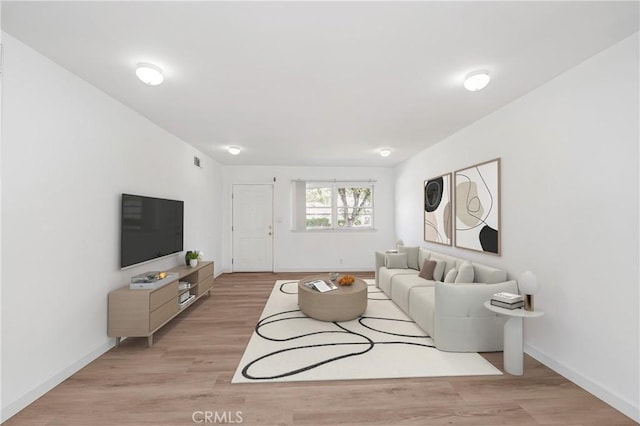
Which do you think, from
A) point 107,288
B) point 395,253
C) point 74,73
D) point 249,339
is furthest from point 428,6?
point 395,253

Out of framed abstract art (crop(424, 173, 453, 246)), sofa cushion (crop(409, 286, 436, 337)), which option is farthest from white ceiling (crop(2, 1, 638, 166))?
sofa cushion (crop(409, 286, 436, 337))

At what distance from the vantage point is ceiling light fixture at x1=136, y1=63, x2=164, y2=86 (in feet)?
7.52

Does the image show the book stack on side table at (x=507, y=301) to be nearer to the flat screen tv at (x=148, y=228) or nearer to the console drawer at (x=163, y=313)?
the console drawer at (x=163, y=313)

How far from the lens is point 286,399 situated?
7.15 feet

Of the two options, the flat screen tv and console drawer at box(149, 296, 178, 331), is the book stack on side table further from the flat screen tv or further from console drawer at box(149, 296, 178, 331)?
the flat screen tv

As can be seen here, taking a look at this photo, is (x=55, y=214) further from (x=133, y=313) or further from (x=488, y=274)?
(x=488, y=274)

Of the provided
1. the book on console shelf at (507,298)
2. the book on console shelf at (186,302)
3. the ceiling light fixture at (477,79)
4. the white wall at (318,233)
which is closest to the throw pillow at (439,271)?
the book on console shelf at (507,298)

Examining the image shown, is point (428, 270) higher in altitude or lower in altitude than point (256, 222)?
lower

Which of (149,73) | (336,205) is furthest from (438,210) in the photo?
(149,73)

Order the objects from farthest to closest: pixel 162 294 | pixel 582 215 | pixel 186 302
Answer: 1. pixel 186 302
2. pixel 162 294
3. pixel 582 215

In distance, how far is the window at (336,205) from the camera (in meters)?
7.12

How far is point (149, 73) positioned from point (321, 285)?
9.70 feet

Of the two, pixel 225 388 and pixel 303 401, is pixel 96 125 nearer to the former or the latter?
pixel 225 388

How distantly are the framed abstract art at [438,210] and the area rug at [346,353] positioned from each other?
1.52 metres
